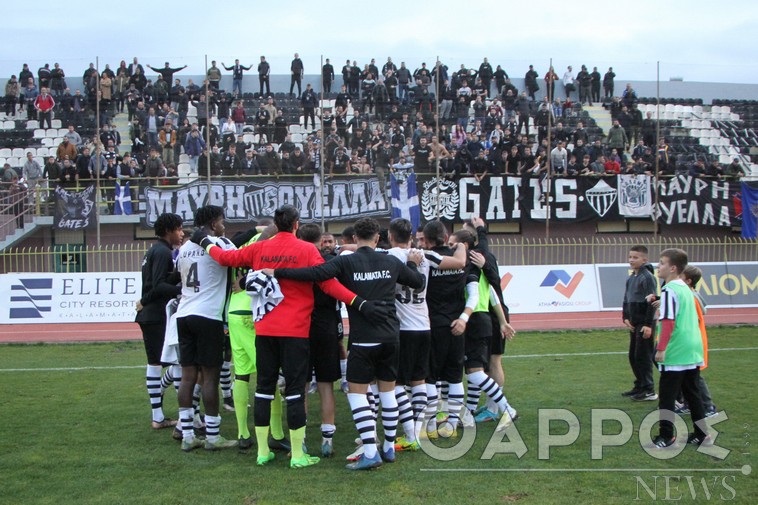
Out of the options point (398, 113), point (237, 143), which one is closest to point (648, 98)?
point (398, 113)

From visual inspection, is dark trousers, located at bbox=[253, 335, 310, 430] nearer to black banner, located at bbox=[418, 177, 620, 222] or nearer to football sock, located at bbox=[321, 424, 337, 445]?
football sock, located at bbox=[321, 424, 337, 445]

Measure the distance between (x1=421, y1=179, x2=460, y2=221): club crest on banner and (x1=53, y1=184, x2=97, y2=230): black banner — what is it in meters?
9.45

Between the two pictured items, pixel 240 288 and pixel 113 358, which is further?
pixel 113 358

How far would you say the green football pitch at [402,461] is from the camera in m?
5.79

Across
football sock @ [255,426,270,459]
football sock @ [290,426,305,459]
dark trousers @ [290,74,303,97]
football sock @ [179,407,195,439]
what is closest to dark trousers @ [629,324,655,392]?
football sock @ [290,426,305,459]

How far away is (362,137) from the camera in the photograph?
23.4m

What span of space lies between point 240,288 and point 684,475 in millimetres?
4046

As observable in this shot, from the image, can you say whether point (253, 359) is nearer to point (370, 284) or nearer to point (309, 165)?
point (370, 284)

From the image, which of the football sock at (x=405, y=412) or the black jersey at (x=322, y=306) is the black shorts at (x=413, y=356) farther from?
the black jersey at (x=322, y=306)

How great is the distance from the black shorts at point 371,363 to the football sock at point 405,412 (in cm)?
43

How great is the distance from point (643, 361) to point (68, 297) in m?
12.5

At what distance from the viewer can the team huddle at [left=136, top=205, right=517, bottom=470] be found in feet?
21.3

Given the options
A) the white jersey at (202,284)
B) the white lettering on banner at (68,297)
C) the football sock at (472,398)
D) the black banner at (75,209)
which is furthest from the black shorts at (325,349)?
the black banner at (75,209)

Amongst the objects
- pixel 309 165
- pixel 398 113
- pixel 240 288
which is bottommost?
pixel 240 288
